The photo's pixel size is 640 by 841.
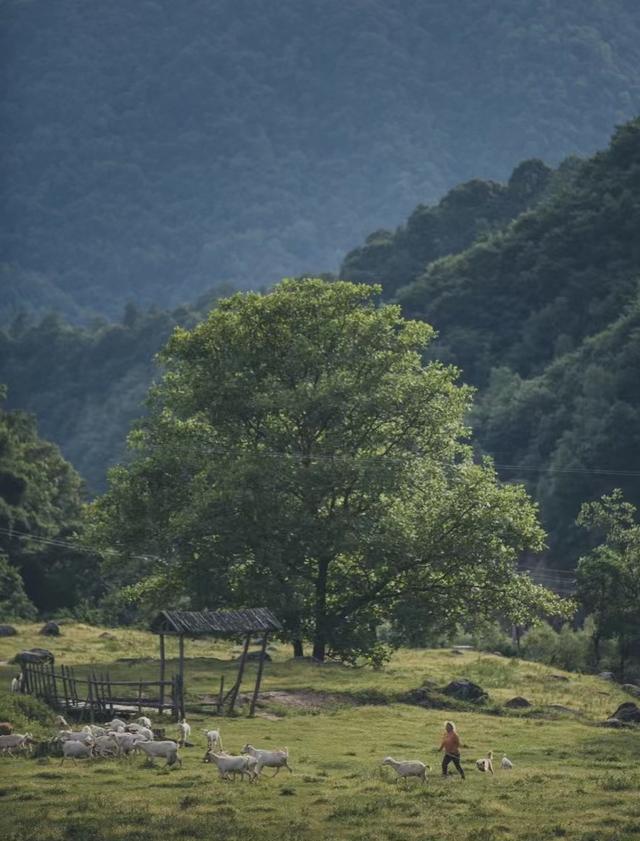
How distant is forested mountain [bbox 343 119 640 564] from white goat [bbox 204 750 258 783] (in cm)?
8058

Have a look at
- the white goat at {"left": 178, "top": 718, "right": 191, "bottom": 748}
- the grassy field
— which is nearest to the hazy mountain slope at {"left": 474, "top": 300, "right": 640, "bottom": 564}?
the grassy field

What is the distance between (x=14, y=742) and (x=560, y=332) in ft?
385

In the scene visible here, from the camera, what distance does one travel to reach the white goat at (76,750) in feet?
135

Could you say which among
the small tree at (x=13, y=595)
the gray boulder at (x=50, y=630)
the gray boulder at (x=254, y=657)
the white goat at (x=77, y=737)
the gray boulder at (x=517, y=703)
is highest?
the small tree at (x=13, y=595)

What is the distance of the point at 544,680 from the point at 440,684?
7.25m

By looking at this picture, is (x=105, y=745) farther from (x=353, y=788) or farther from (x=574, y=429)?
(x=574, y=429)

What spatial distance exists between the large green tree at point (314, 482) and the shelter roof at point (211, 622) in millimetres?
10239

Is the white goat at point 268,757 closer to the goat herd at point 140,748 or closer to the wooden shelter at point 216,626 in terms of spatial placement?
the goat herd at point 140,748

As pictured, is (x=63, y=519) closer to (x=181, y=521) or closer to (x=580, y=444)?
(x=580, y=444)

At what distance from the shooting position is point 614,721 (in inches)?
2135

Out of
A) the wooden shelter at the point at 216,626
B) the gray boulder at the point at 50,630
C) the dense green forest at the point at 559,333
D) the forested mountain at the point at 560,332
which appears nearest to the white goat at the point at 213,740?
the wooden shelter at the point at 216,626

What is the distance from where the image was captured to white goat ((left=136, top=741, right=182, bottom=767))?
134 ft

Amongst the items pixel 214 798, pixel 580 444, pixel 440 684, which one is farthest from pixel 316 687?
pixel 580 444

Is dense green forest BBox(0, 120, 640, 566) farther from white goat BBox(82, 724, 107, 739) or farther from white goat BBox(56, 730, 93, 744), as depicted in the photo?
white goat BBox(56, 730, 93, 744)
